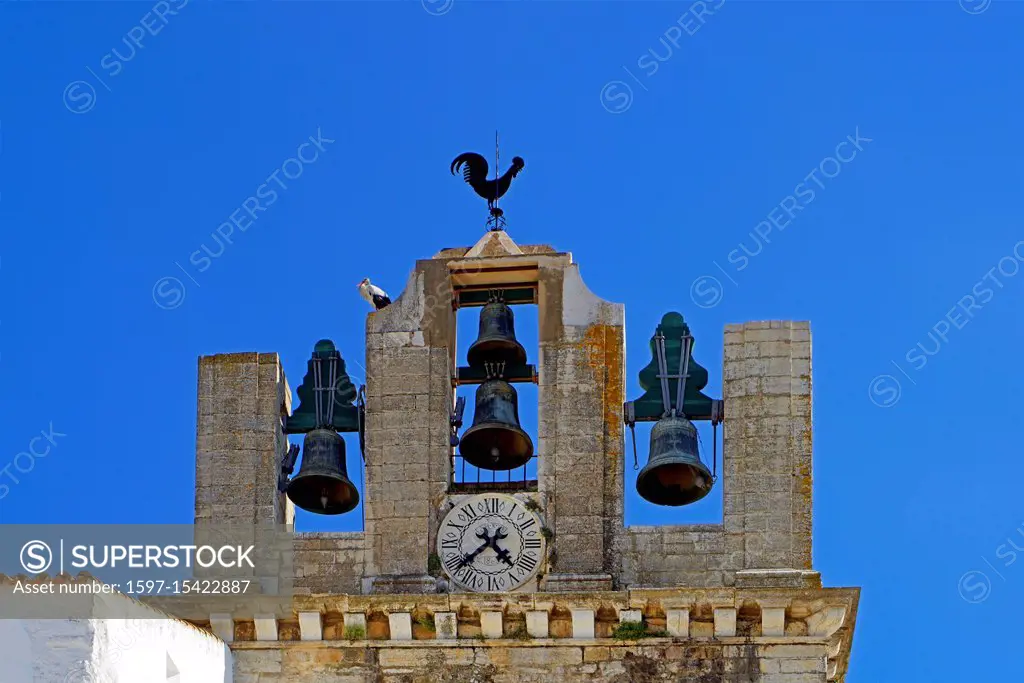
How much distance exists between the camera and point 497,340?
73.9ft

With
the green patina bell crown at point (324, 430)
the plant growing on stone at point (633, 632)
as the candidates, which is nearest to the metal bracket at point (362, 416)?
the green patina bell crown at point (324, 430)

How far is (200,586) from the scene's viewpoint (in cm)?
2136

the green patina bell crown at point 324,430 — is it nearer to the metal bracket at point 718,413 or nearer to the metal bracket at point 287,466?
the metal bracket at point 287,466

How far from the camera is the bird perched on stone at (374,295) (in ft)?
74.3

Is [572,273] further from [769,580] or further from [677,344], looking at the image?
[769,580]

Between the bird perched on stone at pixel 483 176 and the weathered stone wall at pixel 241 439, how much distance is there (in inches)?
93.8

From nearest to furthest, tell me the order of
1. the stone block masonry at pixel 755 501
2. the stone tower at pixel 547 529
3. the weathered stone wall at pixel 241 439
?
the stone tower at pixel 547 529 → the stone block masonry at pixel 755 501 → the weathered stone wall at pixel 241 439

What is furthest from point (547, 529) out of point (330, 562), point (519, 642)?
point (330, 562)

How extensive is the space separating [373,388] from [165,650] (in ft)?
12.6

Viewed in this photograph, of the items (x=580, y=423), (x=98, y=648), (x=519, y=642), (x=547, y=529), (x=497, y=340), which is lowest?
(x=98, y=648)

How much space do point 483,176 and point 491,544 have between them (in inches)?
140

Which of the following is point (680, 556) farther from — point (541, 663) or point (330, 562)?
point (330, 562)

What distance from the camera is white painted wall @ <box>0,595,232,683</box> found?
17344mm

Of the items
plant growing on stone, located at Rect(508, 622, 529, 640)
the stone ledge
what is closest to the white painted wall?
the stone ledge
